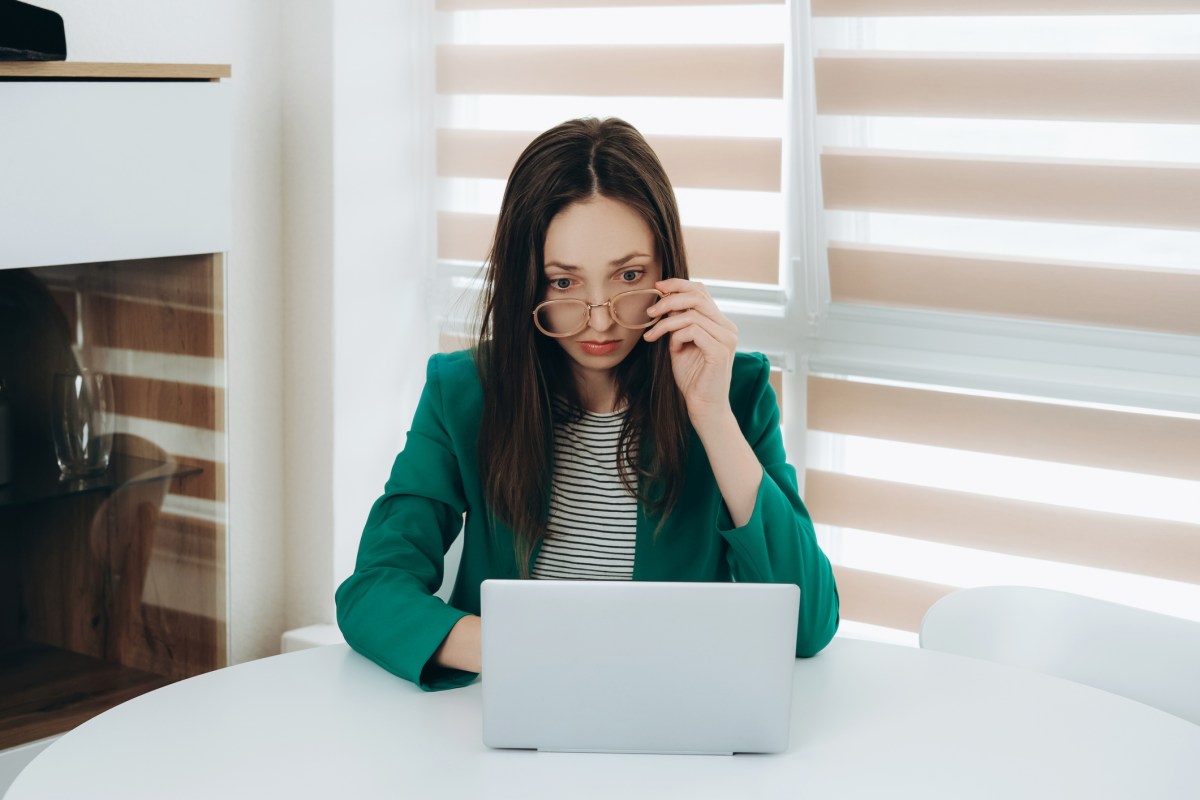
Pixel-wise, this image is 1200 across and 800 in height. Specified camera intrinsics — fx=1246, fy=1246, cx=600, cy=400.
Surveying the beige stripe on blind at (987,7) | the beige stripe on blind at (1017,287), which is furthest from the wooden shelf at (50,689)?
the beige stripe on blind at (987,7)

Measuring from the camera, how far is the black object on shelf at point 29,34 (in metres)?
1.86

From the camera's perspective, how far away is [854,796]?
1.20 m

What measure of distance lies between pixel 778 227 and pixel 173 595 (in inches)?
59.9

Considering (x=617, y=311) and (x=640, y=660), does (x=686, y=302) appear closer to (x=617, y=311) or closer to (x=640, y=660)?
(x=617, y=311)

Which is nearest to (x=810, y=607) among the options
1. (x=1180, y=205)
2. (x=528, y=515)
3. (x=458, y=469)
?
(x=528, y=515)

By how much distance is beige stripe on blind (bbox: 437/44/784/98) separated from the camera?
111 inches

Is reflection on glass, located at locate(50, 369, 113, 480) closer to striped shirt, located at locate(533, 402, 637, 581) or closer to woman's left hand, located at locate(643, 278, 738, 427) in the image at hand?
striped shirt, located at locate(533, 402, 637, 581)

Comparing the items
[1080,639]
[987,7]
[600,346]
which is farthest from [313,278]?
[1080,639]

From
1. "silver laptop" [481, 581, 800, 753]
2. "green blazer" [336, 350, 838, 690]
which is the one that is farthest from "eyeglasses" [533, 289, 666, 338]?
"silver laptop" [481, 581, 800, 753]

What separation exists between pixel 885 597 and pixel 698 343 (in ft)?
4.38

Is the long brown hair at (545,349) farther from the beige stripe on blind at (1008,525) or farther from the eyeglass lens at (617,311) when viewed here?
the beige stripe on blind at (1008,525)

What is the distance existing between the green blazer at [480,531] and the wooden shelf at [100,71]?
0.72 meters

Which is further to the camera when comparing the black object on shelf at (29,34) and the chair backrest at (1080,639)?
the black object on shelf at (29,34)

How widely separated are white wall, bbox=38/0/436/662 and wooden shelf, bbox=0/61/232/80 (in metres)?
0.75
